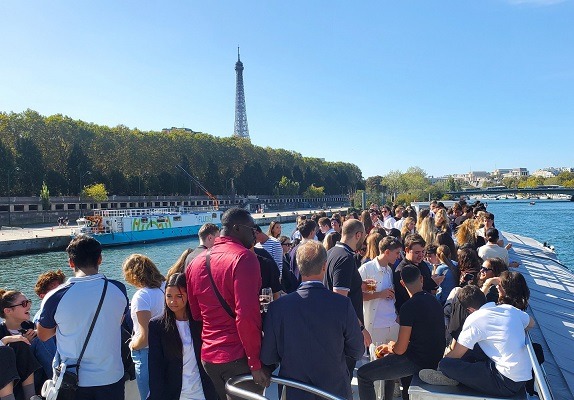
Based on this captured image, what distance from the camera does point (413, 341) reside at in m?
3.81

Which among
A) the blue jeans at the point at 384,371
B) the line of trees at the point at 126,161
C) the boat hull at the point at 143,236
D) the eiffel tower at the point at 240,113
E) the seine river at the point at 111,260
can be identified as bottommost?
the seine river at the point at 111,260

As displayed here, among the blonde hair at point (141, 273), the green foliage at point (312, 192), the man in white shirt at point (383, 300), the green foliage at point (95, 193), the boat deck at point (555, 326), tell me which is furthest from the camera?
the green foliage at point (312, 192)

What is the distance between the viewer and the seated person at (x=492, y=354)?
3258 mm

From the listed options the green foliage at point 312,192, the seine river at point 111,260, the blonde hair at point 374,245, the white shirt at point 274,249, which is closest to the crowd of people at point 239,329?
the blonde hair at point 374,245

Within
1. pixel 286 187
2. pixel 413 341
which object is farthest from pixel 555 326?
pixel 286 187

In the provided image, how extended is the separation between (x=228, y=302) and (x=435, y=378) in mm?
1730

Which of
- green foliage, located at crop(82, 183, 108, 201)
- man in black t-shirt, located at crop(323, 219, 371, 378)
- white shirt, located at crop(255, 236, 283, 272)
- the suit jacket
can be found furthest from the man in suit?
green foliage, located at crop(82, 183, 108, 201)

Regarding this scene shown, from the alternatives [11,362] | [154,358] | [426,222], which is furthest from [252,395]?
[426,222]

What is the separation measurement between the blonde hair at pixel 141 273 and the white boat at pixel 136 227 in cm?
3477

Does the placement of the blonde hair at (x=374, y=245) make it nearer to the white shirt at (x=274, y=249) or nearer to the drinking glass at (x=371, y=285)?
the drinking glass at (x=371, y=285)

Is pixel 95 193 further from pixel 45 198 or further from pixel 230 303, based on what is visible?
pixel 230 303

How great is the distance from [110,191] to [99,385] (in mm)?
66410

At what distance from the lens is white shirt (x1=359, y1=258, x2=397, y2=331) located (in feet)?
15.7

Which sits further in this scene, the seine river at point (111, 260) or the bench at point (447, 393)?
the seine river at point (111, 260)
